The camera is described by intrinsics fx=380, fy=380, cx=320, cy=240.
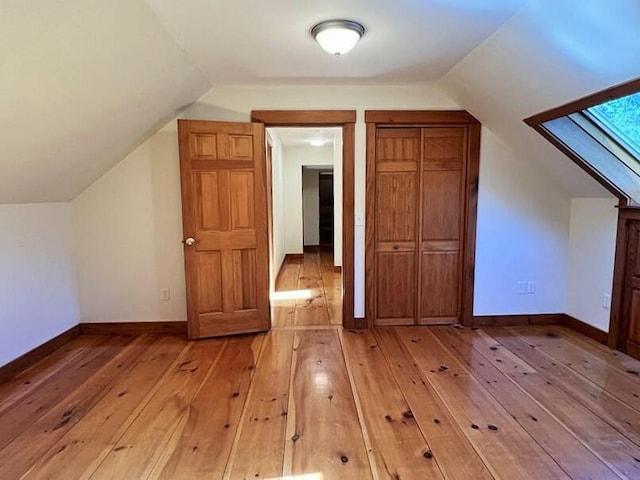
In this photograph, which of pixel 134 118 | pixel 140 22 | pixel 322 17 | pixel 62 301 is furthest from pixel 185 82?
pixel 62 301

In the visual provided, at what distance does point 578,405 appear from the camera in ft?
7.67

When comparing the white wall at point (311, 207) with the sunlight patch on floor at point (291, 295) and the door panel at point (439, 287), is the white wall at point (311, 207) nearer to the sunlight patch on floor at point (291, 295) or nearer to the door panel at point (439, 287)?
the sunlight patch on floor at point (291, 295)

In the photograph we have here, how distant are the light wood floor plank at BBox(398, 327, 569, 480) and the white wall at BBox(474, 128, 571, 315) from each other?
112cm

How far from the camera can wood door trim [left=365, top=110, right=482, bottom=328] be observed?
11.9 ft

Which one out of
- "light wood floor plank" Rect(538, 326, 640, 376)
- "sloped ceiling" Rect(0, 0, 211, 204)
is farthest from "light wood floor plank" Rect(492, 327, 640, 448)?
A: "sloped ceiling" Rect(0, 0, 211, 204)

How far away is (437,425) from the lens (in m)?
2.15

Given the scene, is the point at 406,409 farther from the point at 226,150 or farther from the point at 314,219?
the point at 314,219

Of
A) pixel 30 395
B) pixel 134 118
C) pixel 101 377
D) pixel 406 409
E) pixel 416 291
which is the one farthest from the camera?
pixel 416 291

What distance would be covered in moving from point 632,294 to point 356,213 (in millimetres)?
2368

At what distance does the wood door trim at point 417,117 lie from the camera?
11.9ft

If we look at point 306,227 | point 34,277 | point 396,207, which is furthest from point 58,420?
point 306,227

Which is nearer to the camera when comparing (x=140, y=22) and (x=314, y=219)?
(x=140, y=22)

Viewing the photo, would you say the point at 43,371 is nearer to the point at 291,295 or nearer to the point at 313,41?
the point at 291,295

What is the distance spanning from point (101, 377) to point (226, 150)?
2075 millimetres
